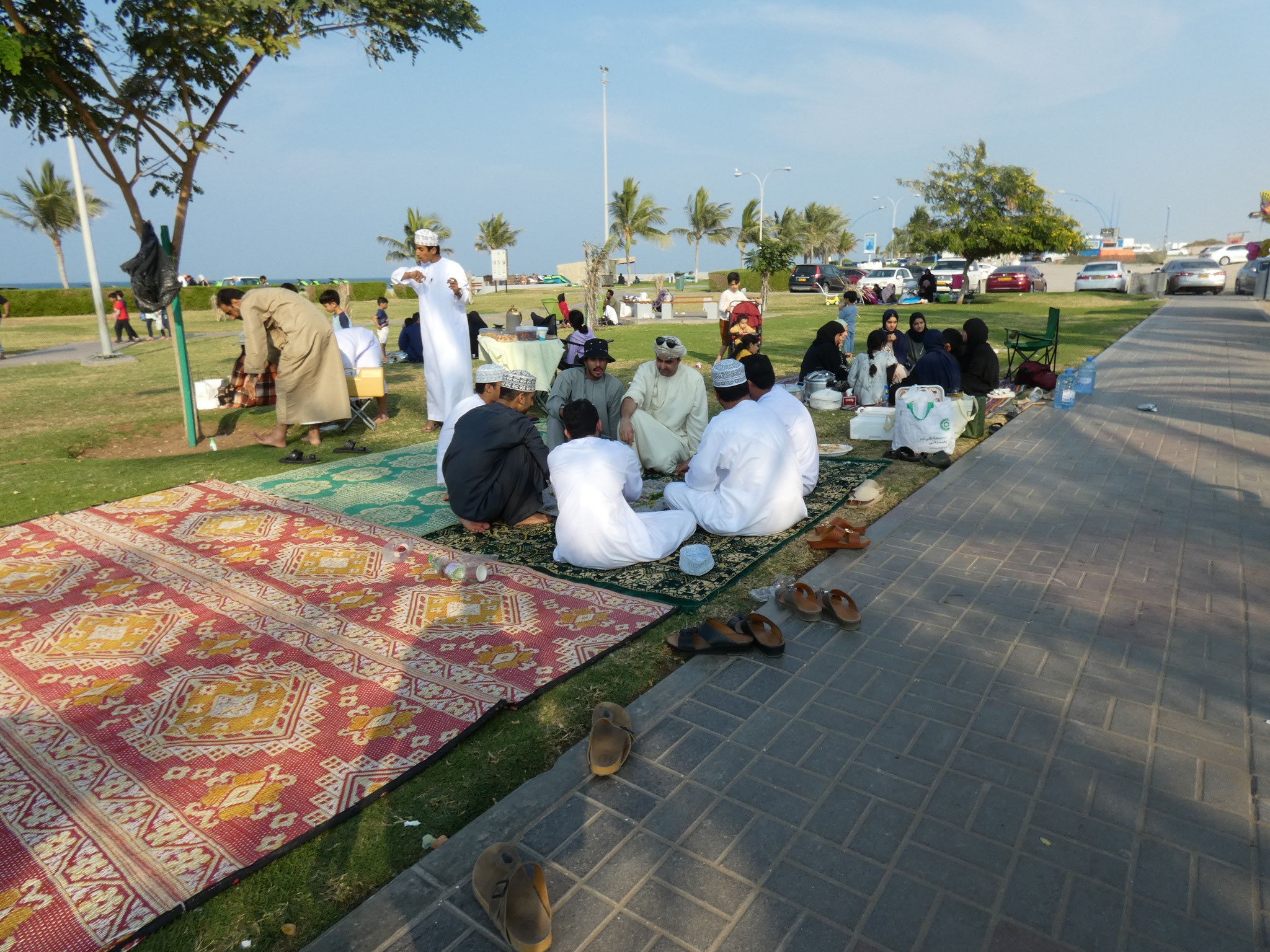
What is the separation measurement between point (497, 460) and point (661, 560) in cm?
140

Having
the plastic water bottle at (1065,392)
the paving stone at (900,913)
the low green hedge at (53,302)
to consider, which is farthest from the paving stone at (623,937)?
the low green hedge at (53,302)

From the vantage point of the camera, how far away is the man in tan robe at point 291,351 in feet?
24.5

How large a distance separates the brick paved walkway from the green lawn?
0.55 feet

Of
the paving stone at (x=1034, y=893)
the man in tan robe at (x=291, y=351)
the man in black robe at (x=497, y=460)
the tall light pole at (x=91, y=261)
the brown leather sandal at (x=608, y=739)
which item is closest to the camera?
the paving stone at (x=1034, y=893)

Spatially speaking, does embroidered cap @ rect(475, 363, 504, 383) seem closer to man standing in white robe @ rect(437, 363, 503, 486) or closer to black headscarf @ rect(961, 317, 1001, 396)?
man standing in white robe @ rect(437, 363, 503, 486)

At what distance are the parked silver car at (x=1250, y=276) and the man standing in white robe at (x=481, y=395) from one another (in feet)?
105

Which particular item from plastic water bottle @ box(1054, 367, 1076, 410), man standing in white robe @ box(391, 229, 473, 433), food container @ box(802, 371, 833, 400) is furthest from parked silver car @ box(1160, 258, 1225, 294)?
man standing in white robe @ box(391, 229, 473, 433)

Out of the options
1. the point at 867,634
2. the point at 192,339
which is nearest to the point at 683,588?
the point at 867,634

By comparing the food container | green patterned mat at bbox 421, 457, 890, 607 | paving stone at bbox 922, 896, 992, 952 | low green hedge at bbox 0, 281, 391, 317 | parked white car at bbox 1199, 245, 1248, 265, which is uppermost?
parked white car at bbox 1199, 245, 1248, 265

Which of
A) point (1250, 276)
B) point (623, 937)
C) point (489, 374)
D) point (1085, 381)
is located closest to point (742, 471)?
point (489, 374)

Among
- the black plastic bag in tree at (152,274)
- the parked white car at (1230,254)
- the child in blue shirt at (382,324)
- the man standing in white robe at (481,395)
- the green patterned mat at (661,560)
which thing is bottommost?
the green patterned mat at (661,560)

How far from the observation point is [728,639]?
348 cm

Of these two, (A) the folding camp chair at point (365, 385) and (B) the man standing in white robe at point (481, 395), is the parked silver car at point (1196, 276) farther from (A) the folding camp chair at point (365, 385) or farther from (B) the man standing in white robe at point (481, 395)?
(B) the man standing in white robe at point (481, 395)

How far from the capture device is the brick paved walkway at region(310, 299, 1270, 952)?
2.07 metres
